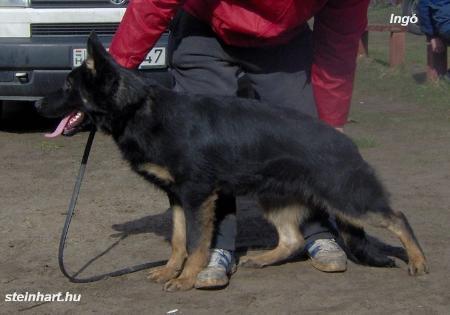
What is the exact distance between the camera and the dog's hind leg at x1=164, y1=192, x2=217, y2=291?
4914mm

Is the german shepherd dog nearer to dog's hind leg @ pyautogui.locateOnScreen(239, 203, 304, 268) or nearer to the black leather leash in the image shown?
the black leather leash

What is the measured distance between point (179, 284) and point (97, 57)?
48.6 inches

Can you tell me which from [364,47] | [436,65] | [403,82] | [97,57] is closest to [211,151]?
[97,57]

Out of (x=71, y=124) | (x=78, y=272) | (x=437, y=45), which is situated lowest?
(x=437, y=45)

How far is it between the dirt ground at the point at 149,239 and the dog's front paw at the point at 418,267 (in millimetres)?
44

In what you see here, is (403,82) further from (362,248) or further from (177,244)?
(177,244)

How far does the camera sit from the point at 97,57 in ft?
15.5

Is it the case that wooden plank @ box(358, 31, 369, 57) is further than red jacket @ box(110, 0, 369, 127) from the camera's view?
Yes

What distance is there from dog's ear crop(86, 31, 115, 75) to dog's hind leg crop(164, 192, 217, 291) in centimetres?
80

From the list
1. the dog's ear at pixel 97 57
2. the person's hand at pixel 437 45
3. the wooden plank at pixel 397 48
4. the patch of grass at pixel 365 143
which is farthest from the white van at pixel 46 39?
the wooden plank at pixel 397 48

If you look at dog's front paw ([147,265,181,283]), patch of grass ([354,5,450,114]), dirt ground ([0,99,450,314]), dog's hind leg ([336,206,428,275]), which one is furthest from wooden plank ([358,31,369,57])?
dog's front paw ([147,265,181,283])

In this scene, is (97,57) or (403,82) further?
(403,82)

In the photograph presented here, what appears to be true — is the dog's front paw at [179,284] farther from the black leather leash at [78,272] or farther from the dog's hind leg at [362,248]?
the dog's hind leg at [362,248]

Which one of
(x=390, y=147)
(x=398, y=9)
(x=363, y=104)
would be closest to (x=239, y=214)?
(x=390, y=147)
